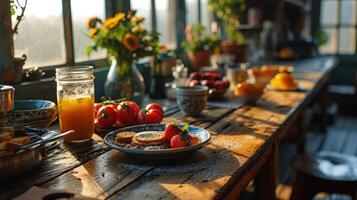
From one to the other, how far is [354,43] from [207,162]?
4.89 metres

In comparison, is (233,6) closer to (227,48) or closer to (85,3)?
(227,48)

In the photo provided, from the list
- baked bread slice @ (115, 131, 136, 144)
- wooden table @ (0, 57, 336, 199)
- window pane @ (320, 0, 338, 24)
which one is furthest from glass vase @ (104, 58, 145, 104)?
window pane @ (320, 0, 338, 24)

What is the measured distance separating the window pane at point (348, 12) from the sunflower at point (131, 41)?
4368 millimetres

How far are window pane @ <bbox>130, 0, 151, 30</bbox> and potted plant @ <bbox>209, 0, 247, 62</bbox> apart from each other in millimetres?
911

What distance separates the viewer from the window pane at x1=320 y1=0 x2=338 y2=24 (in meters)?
5.63

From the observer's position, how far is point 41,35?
6.37ft

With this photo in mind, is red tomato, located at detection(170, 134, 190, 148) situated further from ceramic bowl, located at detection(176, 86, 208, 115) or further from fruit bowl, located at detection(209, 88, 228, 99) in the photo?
fruit bowl, located at detection(209, 88, 228, 99)

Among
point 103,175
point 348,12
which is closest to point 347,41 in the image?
point 348,12

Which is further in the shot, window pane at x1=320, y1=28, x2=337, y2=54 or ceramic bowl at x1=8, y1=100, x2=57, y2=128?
window pane at x1=320, y1=28, x2=337, y2=54

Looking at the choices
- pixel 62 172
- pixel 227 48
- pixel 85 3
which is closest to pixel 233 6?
pixel 227 48

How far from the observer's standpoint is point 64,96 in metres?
1.37

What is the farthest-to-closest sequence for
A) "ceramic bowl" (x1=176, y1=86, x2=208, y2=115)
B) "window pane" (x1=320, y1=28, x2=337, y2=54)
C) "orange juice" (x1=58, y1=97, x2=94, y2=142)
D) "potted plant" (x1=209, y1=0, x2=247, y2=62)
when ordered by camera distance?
"window pane" (x1=320, y1=28, x2=337, y2=54)
"potted plant" (x1=209, y1=0, x2=247, y2=62)
"ceramic bowl" (x1=176, y1=86, x2=208, y2=115)
"orange juice" (x1=58, y1=97, x2=94, y2=142)

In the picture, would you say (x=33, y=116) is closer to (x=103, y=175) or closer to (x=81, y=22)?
(x=103, y=175)

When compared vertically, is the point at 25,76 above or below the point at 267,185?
above
